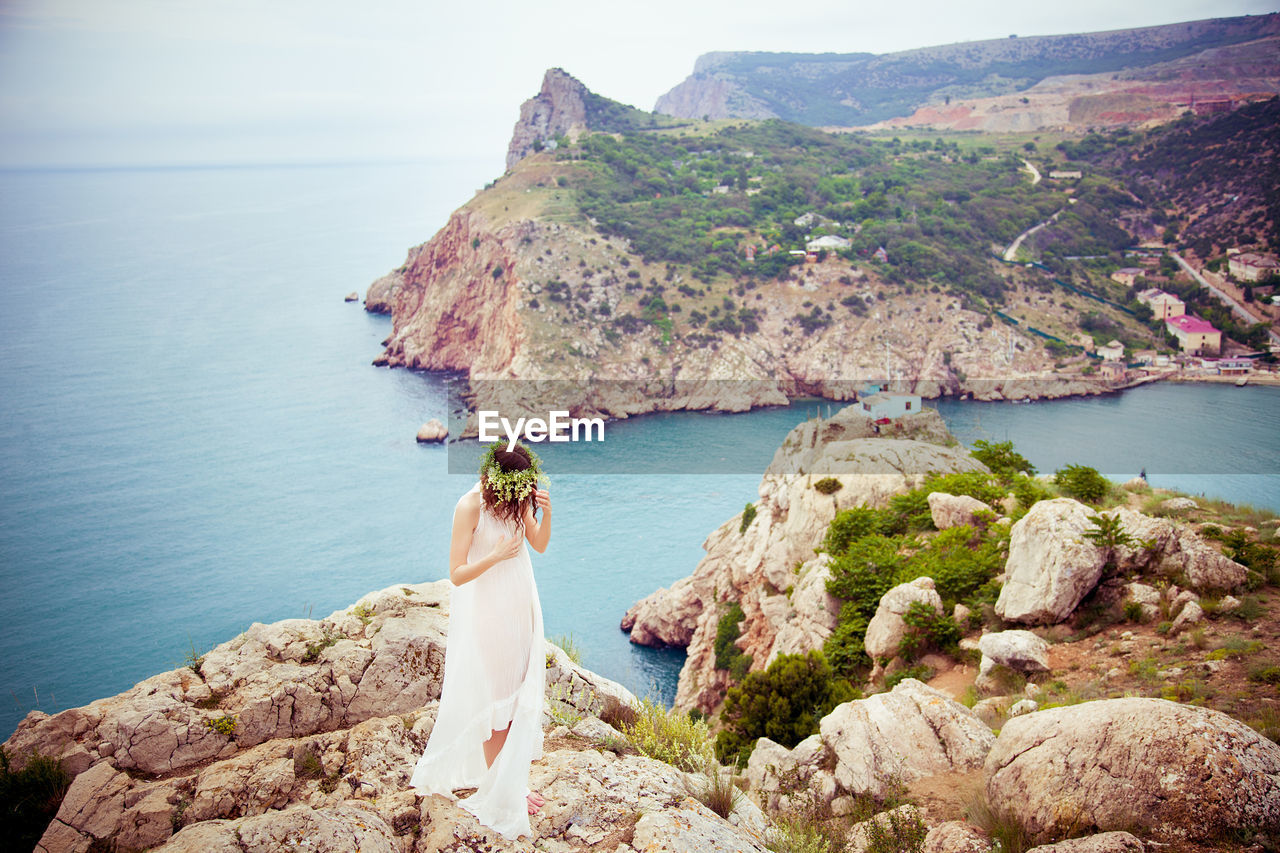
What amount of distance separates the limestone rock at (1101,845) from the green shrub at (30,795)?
766cm

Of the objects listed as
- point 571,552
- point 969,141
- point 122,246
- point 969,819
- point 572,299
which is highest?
point 969,141

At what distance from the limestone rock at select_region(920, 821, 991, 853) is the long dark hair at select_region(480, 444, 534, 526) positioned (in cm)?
460

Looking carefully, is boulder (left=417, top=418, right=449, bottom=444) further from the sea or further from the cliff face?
the cliff face

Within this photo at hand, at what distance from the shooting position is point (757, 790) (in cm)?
879

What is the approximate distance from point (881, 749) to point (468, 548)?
587cm

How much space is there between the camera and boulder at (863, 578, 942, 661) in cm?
1333

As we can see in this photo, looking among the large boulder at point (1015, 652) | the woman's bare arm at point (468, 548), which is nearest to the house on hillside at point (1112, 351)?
the large boulder at point (1015, 652)

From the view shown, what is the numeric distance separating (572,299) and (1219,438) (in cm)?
6043

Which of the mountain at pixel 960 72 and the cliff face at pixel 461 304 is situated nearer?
the cliff face at pixel 461 304

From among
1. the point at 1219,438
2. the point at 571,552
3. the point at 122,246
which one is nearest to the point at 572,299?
the point at 571,552

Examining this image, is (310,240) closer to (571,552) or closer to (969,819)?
(571,552)

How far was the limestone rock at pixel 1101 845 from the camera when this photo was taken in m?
5.25

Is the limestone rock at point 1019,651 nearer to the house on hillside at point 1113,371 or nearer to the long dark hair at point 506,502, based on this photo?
the long dark hair at point 506,502

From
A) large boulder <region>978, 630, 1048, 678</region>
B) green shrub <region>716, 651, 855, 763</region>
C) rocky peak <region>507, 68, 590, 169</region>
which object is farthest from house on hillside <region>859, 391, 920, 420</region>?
rocky peak <region>507, 68, 590, 169</region>
